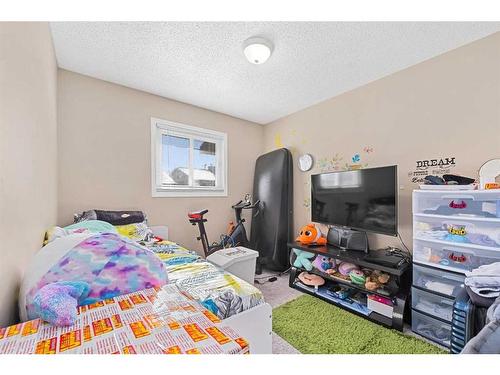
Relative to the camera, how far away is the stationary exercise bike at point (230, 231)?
2777 mm

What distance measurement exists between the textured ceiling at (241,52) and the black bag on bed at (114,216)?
4.80 ft

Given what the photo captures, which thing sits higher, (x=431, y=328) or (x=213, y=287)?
(x=213, y=287)

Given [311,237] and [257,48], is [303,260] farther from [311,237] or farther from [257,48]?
[257,48]

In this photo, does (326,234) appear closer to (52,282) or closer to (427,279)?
(427,279)

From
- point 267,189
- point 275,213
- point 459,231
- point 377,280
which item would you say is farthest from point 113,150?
point 459,231

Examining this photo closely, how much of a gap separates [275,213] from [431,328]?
1.93 metres

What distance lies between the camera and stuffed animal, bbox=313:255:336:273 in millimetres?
2298

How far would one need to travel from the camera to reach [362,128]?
244 centimetres

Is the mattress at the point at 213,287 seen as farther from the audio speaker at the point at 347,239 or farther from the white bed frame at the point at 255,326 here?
the audio speaker at the point at 347,239

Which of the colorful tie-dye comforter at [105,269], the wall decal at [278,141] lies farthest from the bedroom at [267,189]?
the wall decal at [278,141]

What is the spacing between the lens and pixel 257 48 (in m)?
1.70

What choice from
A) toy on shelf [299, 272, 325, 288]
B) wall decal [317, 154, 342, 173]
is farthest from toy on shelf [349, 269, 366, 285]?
wall decal [317, 154, 342, 173]

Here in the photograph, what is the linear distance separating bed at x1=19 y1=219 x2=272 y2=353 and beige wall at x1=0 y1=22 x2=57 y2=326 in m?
0.09

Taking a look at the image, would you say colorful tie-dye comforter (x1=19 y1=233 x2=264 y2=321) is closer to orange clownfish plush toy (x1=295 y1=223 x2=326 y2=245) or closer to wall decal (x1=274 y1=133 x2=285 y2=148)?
orange clownfish plush toy (x1=295 y1=223 x2=326 y2=245)
